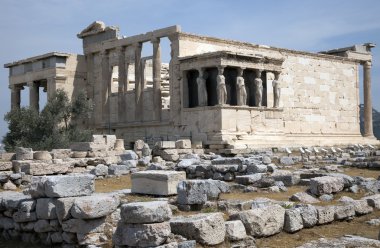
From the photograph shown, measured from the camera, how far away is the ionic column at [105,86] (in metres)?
27.5

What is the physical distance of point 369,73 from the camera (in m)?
33.5

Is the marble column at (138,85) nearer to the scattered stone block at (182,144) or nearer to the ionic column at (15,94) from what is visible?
the scattered stone block at (182,144)

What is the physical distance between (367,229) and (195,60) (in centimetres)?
1588

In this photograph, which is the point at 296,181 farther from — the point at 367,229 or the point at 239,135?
the point at 239,135

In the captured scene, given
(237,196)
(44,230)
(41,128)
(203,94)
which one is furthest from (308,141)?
(44,230)

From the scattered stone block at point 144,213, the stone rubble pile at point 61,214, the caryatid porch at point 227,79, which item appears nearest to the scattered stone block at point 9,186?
the stone rubble pile at point 61,214

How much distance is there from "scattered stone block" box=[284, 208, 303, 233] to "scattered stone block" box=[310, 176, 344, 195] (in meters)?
2.44

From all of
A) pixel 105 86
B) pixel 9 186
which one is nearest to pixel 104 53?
pixel 105 86

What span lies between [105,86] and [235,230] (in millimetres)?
21601

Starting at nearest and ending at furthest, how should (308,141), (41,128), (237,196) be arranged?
(237,196)
(41,128)
(308,141)

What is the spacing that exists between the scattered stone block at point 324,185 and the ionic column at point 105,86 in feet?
→ 60.5

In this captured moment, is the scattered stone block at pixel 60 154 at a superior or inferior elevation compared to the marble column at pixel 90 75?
inferior

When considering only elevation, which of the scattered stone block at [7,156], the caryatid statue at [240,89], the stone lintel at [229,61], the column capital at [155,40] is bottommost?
the scattered stone block at [7,156]

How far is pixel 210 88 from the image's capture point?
2344cm
